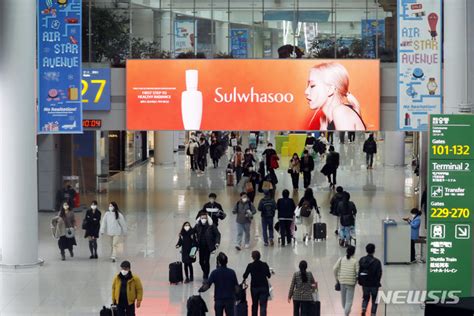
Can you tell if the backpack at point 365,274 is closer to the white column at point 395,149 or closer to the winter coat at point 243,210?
the winter coat at point 243,210

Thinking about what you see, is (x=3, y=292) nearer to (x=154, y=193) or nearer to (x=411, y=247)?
(x=411, y=247)

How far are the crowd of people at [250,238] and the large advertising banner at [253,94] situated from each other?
2038mm

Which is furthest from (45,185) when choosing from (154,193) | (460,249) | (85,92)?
(460,249)

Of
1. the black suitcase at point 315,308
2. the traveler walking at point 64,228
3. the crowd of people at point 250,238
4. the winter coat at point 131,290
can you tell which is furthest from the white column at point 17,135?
the black suitcase at point 315,308

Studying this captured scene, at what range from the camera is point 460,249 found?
47.3ft

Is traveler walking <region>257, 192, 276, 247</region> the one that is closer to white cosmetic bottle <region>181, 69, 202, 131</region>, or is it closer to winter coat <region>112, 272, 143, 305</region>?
white cosmetic bottle <region>181, 69, 202, 131</region>

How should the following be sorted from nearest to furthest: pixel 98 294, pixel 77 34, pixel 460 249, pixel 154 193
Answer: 1. pixel 460 249
2. pixel 98 294
3. pixel 77 34
4. pixel 154 193

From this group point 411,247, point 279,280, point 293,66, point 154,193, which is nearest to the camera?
point 279,280

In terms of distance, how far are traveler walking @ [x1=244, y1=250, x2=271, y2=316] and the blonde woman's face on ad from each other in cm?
1276

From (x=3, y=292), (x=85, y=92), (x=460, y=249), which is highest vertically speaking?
(x=85, y=92)

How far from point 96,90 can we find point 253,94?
12.9ft

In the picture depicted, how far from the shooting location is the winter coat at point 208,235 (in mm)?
19141

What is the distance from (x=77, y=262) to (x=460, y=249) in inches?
361

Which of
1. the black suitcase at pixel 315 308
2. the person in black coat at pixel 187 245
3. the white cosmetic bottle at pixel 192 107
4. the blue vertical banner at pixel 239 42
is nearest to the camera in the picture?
the black suitcase at pixel 315 308
